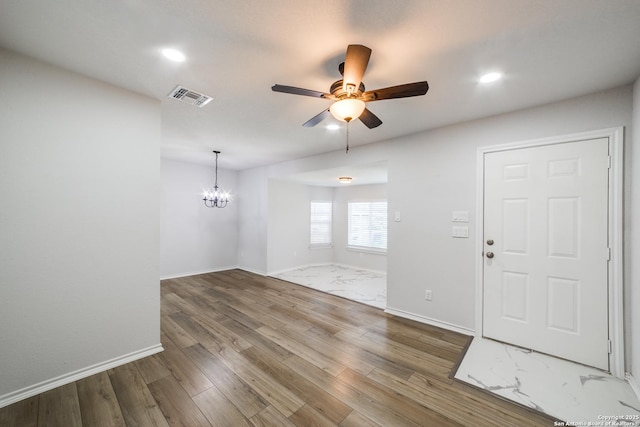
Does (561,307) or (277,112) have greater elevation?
(277,112)

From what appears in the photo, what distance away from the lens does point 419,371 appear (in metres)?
2.23

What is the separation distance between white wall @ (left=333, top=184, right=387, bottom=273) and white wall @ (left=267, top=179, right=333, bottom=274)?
358mm

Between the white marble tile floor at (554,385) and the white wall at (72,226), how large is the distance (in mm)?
3244

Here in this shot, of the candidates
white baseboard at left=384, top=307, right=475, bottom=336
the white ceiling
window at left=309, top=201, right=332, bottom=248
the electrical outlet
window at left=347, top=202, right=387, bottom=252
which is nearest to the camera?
the white ceiling

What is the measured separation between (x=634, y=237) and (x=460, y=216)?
4.45 ft

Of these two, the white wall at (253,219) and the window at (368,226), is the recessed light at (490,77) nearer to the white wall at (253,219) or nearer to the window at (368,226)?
the window at (368,226)

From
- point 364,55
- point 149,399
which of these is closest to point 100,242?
point 149,399

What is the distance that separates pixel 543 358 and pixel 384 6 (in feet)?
11.3

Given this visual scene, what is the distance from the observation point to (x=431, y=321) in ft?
10.5

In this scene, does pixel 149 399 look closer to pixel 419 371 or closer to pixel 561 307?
pixel 419 371

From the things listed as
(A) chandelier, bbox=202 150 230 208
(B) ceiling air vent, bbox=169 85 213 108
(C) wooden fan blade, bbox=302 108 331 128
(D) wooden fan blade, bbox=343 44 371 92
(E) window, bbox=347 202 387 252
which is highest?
(B) ceiling air vent, bbox=169 85 213 108

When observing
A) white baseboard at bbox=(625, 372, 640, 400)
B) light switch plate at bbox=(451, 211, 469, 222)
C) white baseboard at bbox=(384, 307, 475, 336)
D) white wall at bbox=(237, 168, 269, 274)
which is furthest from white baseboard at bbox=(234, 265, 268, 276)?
white baseboard at bbox=(625, 372, 640, 400)

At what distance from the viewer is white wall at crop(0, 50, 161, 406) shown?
5.97 feet

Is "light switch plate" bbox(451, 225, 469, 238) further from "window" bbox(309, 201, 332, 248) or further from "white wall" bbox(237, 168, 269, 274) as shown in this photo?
"window" bbox(309, 201, 332, 248)
